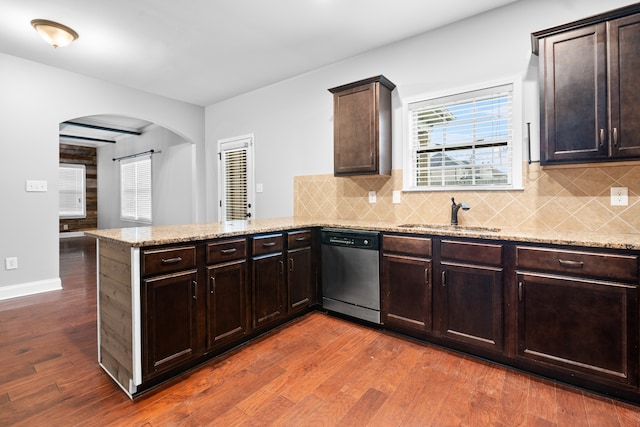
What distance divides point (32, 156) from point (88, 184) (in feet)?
19.5

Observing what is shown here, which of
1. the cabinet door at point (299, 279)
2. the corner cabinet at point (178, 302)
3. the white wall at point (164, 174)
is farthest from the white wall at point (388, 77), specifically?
the corner cabinet at point (178, 302)

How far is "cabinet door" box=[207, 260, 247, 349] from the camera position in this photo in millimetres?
2221

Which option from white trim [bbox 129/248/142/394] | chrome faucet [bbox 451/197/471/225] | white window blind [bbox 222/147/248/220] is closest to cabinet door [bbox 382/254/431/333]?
chrome faucet [bbox 451/197/471/225]

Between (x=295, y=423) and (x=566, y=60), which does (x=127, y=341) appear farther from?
(x=566, y=60)

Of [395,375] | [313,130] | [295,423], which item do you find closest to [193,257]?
[295,423]

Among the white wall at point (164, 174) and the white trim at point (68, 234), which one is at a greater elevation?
the white wall at point (164, 174)

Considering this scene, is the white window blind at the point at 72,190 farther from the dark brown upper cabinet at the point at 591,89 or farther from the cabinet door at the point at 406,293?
the dark brown upper cabinet at the point at 591,89

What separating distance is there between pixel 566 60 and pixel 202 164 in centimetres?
512

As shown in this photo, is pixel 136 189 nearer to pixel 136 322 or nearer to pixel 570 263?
pixel 136 322

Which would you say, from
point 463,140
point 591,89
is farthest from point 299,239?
point 591,89

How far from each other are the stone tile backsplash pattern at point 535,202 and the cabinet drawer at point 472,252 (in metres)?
0.64

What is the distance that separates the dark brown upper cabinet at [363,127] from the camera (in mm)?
3066

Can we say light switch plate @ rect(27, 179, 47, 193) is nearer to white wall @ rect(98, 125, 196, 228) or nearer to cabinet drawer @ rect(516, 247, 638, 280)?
white wall @ rect(98, 125, 196, 228)

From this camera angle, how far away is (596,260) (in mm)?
1822
